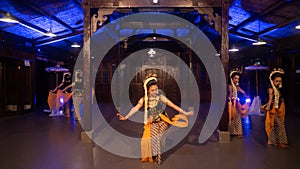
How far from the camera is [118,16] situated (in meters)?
8.56

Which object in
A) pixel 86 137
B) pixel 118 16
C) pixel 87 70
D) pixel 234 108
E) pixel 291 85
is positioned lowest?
pixel 86 137

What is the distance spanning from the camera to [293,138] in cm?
500

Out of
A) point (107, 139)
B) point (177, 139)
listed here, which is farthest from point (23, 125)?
point (177, 139)

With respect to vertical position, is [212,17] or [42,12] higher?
[42,12]

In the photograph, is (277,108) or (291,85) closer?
(277,108)

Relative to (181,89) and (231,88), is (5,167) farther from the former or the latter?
(181,89)

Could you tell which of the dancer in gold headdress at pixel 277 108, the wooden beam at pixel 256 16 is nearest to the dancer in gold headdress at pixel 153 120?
the dancer in gold headdress at pixel 277 108

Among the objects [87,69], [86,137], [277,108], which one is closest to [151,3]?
[87,69]

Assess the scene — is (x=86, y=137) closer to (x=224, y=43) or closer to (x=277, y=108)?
(x=224, y=43)

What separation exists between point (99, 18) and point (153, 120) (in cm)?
268

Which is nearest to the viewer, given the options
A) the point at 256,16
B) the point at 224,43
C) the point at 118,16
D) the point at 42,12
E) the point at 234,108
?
the point at 224,43

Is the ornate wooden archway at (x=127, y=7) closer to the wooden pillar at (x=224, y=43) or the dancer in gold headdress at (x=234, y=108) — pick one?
the wooden pillar at (x=224, y=43)

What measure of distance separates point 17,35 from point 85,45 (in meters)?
5.26

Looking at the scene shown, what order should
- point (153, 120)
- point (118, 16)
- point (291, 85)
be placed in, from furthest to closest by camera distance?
1. point (291, 85)
2. point (118, 16)
3. point (153, 120)
